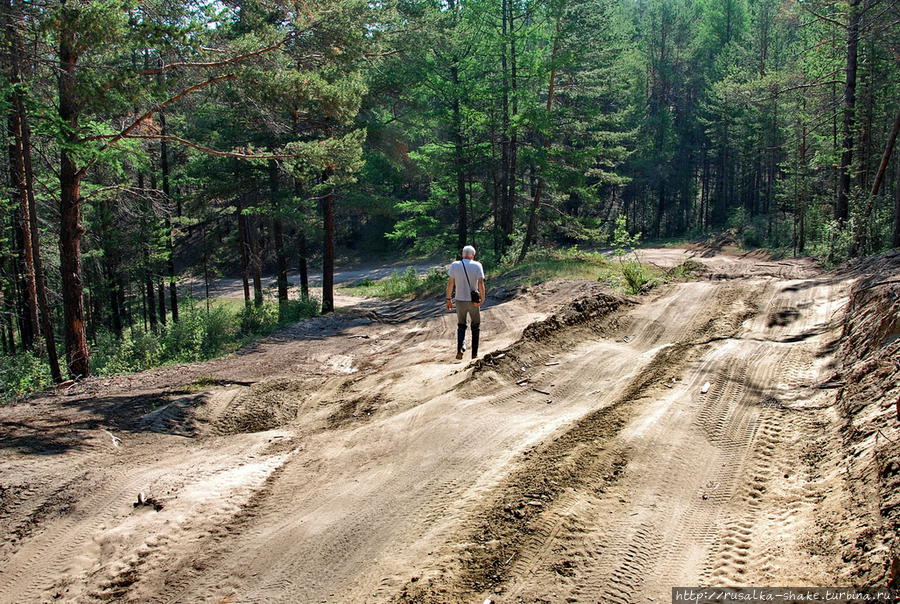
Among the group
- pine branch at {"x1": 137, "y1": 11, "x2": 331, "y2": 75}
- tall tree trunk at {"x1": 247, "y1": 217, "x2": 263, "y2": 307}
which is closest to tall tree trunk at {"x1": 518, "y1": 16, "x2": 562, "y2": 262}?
tall tree trunk at {"x1": 247, "y1": 217, "x2": 263, "y2": 307}

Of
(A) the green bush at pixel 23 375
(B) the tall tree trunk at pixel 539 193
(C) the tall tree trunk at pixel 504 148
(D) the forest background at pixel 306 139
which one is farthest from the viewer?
(B) the tall tree trunk at pixel 539 193

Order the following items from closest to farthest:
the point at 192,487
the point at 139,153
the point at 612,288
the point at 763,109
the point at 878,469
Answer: the point at 878,469, the point at 192,487, the point at 139,153, the point at 612,288, the point at 763,109

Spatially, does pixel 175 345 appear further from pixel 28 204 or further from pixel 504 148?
pixel 504 148

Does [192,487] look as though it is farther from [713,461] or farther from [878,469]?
[878,469]

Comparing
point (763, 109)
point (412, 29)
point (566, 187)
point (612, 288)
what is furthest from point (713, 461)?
point (763, 109)

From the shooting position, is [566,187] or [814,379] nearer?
[814,379]

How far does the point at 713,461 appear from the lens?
5.22 meters

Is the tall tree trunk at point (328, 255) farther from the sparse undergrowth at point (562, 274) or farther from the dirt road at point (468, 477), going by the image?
the dirt road at point (468, 477)

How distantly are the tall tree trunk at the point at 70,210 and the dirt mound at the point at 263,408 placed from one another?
214 inches

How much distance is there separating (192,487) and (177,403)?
3282 millimetres

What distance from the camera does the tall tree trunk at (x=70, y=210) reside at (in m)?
10.4

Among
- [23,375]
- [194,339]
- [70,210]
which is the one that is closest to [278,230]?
[194,339]

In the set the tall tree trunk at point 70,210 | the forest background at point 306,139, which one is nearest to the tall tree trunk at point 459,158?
the forest background at point 306,139

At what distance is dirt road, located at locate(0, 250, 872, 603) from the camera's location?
4.07m
